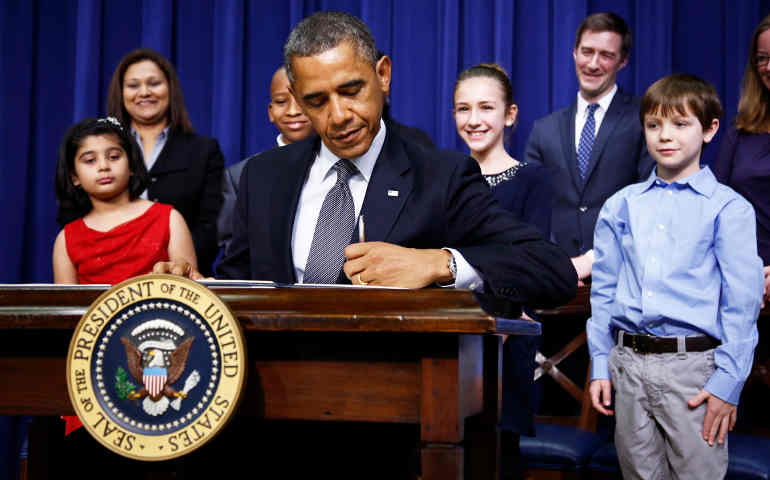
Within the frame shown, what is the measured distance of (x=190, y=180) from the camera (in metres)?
3.14

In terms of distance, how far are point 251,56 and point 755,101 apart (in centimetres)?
219

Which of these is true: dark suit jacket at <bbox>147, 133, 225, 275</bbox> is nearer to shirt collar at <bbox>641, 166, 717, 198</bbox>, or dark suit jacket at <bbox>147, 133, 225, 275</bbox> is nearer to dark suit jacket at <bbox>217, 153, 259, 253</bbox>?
dark suit jacket at <bbox>217, 153, 259, 253</bbox>

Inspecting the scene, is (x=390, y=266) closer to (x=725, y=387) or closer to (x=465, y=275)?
(x=465, y=275)

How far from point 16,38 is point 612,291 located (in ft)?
10.0

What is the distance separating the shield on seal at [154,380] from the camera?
1.01m

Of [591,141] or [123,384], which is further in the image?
[591,141]

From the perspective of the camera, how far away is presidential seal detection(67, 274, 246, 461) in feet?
3.27

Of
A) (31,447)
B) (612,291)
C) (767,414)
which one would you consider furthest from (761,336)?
(31,447)

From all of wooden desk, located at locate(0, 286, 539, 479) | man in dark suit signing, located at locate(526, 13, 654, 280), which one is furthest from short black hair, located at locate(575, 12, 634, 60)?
wooden desk, located at locate(0, 286, 539, 479)

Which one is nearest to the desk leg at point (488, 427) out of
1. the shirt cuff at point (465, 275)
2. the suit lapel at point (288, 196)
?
the shirt cuff at point (465, 275)

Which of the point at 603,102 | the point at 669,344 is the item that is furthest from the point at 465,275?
the point at 603,102

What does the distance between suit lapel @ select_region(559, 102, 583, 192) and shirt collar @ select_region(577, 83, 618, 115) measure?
0.02m

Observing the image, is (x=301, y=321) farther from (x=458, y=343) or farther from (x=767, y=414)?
(x=767, y=414)

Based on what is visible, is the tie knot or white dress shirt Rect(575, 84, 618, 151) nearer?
the tie knot
